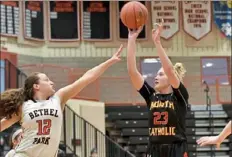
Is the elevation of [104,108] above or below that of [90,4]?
below

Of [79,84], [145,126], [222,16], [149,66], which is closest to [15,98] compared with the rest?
[79,84]

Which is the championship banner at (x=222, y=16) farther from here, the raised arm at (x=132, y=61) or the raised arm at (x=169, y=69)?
the raised arm at (x=169, y=69)

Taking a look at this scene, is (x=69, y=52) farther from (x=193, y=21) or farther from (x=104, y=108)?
(x=193, y=21)

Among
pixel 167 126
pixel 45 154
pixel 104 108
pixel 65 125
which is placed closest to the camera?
pixel 45 154

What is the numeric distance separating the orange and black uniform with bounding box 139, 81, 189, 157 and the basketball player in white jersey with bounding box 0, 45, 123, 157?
0.73 m

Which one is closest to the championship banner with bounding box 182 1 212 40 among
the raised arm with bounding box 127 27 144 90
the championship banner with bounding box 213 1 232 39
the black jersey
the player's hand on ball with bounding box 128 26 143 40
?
the championship banner with bounding box 213 1 232 39

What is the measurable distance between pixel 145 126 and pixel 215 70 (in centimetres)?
350

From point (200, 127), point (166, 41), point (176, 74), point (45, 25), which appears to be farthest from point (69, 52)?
point (176, 74)

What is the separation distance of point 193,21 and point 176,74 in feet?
42.4

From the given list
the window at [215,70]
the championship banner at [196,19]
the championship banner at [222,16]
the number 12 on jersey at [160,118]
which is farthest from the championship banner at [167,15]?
the number 12 on jersey at [160,118]

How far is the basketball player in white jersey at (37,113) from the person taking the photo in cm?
522

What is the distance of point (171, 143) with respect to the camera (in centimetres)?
570

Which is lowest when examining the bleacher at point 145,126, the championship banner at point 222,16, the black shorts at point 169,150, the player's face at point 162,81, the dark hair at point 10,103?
the bleacher at point 145,126

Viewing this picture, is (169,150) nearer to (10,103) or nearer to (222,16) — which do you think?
(10,103)
